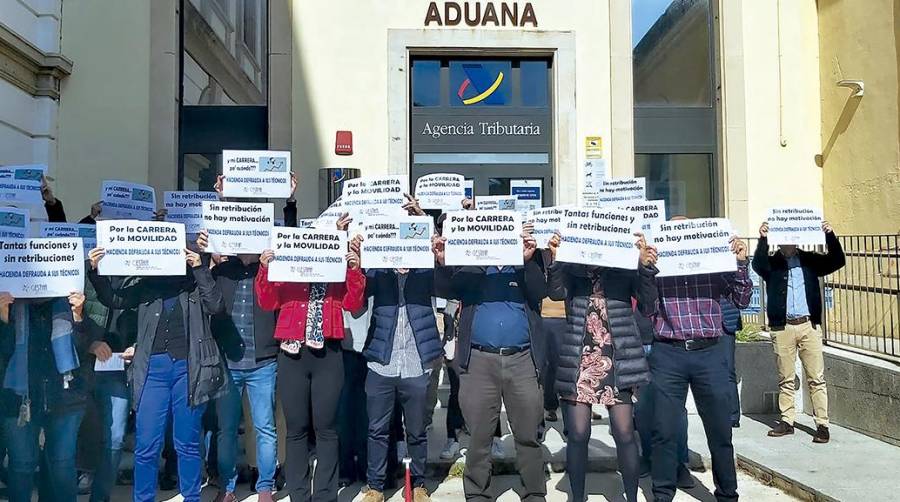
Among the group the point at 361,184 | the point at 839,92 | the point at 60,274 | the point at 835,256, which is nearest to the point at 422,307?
the point at 361,184

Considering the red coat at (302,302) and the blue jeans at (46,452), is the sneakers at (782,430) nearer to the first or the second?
the red coat at (302,302)

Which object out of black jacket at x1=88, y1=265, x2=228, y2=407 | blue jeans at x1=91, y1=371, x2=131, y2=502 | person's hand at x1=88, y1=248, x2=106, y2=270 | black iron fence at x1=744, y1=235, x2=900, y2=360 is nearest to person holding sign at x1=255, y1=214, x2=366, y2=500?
black jacket at x1=88, y1=265, x2=228, y2=407

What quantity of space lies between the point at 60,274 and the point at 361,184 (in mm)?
2263

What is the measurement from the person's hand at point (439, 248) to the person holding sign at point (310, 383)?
576 millimetres

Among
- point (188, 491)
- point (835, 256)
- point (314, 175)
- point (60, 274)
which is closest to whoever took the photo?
point (60, 274)

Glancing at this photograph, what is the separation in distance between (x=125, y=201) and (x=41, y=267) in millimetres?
1439

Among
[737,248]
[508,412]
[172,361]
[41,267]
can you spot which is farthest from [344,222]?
[737,248]

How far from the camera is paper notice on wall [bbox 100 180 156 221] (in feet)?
17.5

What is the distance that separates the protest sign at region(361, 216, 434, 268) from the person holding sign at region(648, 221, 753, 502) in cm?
171

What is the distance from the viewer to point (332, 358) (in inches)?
179

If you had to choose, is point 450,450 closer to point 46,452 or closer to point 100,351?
point 100,351

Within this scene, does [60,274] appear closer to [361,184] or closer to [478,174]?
[361,184]

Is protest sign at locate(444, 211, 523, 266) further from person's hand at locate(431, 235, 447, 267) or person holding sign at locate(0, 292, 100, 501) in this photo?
person holding sign at locate(0, 292, 100, 501)

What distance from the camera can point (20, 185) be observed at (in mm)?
4918
